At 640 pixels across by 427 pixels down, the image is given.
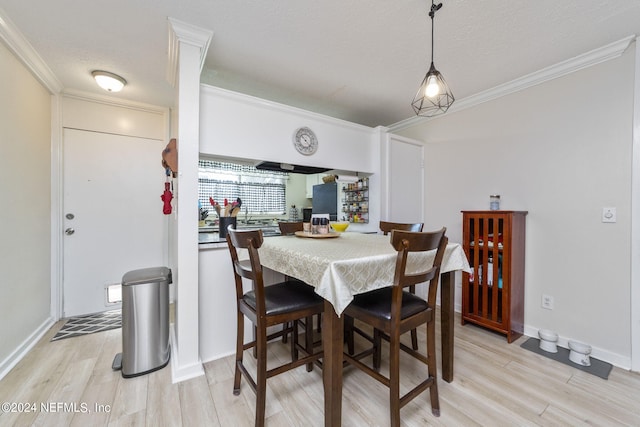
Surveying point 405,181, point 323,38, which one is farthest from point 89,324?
point 405,181

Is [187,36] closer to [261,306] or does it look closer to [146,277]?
[146,277]

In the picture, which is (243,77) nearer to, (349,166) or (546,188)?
(349,166)

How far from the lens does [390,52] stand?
1.96 metres

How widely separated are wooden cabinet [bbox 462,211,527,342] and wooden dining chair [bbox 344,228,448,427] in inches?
48.9

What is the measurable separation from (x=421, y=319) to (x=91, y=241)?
3231mm

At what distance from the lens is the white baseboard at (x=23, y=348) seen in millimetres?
1717

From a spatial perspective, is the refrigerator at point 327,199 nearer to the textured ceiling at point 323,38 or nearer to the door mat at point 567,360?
the textured ceiling at point 323,38

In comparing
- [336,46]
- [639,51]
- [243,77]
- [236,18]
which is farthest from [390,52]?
[639,51]

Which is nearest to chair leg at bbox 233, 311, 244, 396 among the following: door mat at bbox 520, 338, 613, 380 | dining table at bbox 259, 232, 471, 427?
dining table at bbox 259, 232, 471, 427

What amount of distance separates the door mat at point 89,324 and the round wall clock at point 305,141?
95.5 inches

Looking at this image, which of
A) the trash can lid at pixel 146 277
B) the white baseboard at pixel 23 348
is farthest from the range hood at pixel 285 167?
the white baseboard at pixel 23 348

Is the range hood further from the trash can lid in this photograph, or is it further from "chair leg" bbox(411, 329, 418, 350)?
"chair leg" bbox(411, 329, 418, 350)

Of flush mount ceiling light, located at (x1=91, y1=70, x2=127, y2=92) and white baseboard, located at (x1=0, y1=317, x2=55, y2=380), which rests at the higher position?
flush mount ceiling light, located at (x1=91, y1=70, x2=127, y2=92)

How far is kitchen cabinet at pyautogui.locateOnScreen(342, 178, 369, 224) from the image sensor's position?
121 inches
